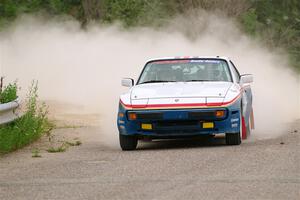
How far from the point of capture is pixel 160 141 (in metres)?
15.6

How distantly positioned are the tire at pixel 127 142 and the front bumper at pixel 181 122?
0.50 ft

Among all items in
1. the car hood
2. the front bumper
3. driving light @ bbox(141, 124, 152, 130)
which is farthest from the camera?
the car hood

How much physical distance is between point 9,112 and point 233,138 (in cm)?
358

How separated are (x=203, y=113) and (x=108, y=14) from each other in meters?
24.2

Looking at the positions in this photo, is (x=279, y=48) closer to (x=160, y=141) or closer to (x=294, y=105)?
(x=294, y=105)

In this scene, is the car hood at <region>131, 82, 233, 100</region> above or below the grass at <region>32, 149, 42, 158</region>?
above

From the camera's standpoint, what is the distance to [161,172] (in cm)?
1075

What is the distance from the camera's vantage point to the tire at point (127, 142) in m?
13.8

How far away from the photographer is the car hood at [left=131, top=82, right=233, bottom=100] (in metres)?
13.7

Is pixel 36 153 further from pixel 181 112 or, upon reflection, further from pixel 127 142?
pixel 181 112

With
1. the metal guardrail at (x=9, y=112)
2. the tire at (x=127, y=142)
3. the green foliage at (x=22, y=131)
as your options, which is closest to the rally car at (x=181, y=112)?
the tire at (x=127, y=142)

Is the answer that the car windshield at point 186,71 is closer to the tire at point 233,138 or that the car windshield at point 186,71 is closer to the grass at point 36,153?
the tire at point 233,138

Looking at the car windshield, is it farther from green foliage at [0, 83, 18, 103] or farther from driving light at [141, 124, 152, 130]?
green foliage at [0, 83, 18, 103]

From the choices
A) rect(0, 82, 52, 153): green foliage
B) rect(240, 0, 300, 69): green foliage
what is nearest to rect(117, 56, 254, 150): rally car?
Result: rect(0, 82, 52, 153): green foliage
